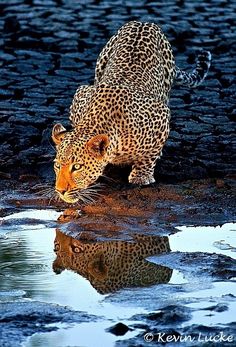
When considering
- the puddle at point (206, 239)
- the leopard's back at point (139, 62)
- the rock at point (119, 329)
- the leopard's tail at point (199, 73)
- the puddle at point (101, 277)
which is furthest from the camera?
the leopard's tail at point (199, 73)

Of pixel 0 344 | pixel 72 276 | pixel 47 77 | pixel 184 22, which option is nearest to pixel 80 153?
pixel 72 276

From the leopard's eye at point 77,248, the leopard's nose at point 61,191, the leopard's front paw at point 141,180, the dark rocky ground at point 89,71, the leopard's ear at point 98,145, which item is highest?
the leopard's ear at point 98,145

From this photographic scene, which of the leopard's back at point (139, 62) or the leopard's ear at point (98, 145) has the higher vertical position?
the leopard's back at point (139, 62)

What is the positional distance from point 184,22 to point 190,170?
24.2 feet

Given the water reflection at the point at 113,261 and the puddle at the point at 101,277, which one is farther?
the water reflection at the point at 113,261

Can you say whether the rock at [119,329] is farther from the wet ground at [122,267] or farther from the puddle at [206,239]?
the puddle at [206,239]

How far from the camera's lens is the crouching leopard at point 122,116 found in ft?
39.8

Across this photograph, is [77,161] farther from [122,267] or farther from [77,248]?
[122,267]

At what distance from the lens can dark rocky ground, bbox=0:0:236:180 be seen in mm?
14320

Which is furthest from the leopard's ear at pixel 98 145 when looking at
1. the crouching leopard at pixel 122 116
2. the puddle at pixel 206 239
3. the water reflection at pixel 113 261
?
the puddle at pixel 206 239

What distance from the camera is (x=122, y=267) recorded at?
35.7ft

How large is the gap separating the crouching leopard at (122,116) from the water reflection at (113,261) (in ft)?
2.36

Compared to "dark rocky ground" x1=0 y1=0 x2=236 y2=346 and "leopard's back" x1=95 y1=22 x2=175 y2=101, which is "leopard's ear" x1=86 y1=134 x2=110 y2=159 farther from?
"leopard's back" x1=95 y1=22 x2=175 y2=101

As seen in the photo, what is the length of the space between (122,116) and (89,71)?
5.22 m
